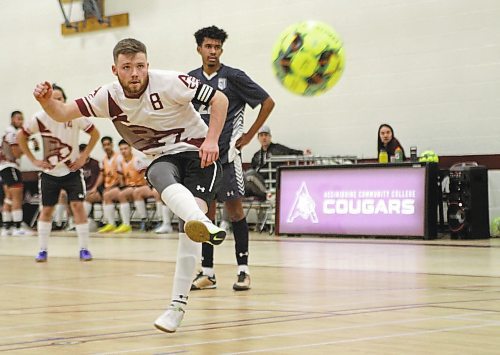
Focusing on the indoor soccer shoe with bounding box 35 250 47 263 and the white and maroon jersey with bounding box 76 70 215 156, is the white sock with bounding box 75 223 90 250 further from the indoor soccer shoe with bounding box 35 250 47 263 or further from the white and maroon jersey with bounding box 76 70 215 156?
the white and maroon jersey with bounding box 76 70 215 156

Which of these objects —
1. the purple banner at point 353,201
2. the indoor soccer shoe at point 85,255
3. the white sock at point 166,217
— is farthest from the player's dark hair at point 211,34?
the white sock at point 166,217

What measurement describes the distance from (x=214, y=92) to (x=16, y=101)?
16358 millimetres

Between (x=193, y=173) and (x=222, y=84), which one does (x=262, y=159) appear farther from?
(x=193, y=173)

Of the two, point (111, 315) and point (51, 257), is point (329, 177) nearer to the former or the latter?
point (51, 257)

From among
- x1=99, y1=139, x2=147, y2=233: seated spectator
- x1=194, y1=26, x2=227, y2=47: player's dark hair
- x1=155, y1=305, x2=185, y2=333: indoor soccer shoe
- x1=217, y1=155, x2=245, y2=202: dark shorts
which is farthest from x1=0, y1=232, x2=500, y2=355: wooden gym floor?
x1=99, y1=139, x2=147, y2=233: seated spectator

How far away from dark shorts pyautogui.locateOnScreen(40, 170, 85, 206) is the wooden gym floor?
2.32 feet

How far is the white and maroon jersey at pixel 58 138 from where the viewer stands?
997cm

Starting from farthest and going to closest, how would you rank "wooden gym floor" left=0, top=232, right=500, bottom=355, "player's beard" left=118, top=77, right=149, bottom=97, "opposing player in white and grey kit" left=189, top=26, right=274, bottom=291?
"opposing player in white and grey kit" left=189, top=26, right=274, bottom=291, "player's beard" left=118, top=77, right=149, bottom=97, "wooden gym floor" left=0, top=232, right=500, bottom=355

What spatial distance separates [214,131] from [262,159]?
33.7ft

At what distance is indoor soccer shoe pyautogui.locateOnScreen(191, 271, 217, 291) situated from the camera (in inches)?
273

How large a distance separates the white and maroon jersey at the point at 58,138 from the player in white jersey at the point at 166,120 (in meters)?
4.84

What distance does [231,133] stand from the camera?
6980mm

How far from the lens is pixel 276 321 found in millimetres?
5043

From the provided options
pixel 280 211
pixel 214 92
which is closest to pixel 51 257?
pixel 280 211
